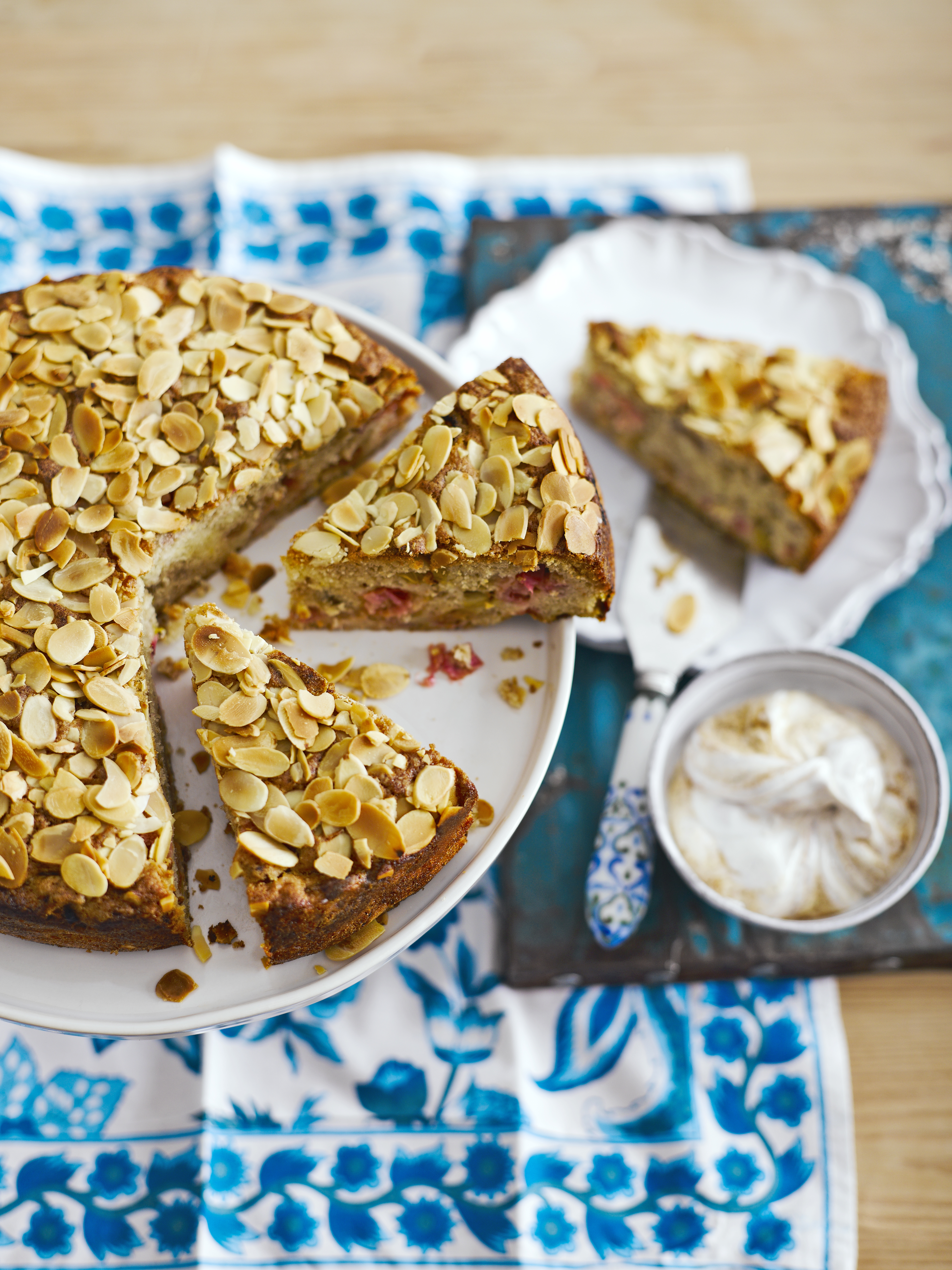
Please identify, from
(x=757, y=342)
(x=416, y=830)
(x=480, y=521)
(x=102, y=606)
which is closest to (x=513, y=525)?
(x=480, y=521)

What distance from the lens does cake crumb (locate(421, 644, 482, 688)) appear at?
7.60 ft

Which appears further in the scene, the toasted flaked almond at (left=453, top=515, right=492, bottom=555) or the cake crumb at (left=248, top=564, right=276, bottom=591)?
the cake crumb at (left=248, top=564, right=276, bottom=591)

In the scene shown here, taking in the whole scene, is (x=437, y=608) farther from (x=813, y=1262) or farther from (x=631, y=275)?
(x=813, y=1262)

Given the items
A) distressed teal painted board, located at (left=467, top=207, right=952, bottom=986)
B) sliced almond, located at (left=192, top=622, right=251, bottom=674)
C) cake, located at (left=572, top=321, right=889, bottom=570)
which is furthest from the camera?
cake, located at (left=572, top=321, right=889, bottom=570)

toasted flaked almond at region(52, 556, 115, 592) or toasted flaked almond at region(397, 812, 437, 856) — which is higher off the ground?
toasted flaked almond at region(52, 556, 115, 592)

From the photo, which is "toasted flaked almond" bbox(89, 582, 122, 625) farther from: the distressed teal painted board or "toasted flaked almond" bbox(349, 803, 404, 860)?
the distressed teal painted board

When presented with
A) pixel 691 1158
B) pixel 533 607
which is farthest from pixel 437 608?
pixel 691 1158

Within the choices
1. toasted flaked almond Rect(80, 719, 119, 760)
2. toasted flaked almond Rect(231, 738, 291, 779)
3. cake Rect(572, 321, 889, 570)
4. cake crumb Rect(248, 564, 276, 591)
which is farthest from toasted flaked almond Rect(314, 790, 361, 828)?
cake Rect(572, 321, 889, 570)

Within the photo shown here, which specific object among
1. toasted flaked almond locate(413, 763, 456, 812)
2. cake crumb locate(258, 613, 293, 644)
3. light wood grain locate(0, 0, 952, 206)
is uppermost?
light wood grain locate(0, 0, 952, 206)

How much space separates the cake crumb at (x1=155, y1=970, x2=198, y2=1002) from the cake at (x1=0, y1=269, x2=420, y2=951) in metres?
0.08

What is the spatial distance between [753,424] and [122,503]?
1702mm

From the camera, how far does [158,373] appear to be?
2260mm

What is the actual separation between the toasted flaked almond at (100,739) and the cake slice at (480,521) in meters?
0.54

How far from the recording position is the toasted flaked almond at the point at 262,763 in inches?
79.7
